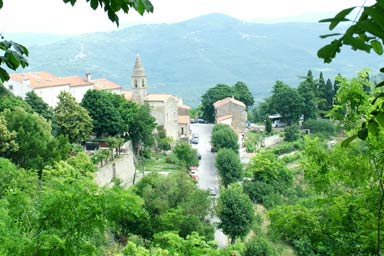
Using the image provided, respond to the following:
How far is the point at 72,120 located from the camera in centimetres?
2330

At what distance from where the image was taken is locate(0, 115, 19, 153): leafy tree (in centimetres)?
1667

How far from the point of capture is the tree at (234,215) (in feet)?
60.7

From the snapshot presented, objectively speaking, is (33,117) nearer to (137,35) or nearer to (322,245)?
(322,245)

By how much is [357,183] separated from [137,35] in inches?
5718

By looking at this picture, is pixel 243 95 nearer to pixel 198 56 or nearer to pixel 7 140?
pixel 7 140

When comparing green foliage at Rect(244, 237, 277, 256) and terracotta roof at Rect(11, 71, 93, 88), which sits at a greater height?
terracotta roof at Rect(11, 71, 93, 88)

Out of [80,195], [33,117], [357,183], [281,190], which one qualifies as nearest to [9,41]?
[80,195]

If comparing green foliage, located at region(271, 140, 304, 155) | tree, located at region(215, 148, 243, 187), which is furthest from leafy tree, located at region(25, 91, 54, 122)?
green foliage, located at region(271, 140, 304, 155)

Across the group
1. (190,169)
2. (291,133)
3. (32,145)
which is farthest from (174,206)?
(291,133)

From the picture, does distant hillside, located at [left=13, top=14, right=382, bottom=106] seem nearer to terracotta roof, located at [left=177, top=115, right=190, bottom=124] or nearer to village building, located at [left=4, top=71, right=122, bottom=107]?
terracotta roof, located at [left=177, top=115, right=190, bottom=124]

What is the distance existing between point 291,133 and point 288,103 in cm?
348

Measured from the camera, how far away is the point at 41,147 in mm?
17062

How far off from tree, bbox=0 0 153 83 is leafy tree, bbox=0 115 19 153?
608 inches

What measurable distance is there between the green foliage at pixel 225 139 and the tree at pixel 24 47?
97.3 feet
